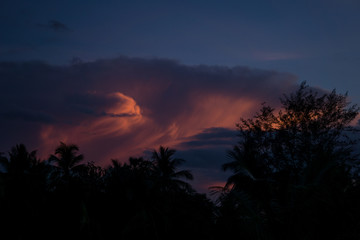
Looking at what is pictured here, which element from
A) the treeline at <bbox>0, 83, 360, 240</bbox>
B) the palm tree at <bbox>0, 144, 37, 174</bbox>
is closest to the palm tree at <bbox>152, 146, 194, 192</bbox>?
the treeline at <bbox>0, 83, 360, 240</bbox>

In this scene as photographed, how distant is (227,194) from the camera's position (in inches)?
444

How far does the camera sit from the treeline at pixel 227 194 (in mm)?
11000

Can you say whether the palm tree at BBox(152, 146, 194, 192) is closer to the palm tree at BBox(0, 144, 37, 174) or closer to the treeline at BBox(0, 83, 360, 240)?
the treeline at BBox(0, 83, 360, 240)

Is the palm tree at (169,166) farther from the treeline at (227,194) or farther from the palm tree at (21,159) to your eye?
the palm tree at (21,159)

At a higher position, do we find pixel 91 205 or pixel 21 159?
pixel 21 159

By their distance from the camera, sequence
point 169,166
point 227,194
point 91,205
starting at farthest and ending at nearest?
point 169,166 → point 91,205 → point 227,194

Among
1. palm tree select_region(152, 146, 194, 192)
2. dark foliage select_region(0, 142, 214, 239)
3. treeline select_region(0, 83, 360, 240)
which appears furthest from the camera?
palm tree select_region(152, 146, 194, 192)

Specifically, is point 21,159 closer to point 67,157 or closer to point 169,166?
point 67,157

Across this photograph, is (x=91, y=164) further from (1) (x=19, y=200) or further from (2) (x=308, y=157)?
(2) (x=308, y=157)

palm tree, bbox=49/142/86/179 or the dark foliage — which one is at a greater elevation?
palm tree, bbox=49/142/86/179

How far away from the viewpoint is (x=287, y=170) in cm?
2725

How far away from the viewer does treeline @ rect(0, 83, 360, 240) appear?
11.0 meters

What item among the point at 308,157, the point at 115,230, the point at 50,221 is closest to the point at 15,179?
the point at 50,221

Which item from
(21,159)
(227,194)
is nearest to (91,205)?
(21,159)
